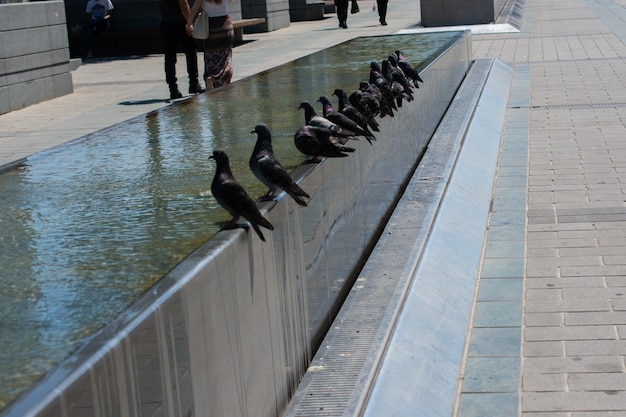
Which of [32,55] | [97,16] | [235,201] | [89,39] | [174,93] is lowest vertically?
[174,93]

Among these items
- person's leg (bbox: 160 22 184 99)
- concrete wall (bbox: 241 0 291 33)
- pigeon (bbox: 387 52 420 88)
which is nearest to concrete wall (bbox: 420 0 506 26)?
concrete wall (bbox: 241 0 291 33)

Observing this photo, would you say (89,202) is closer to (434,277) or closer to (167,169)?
(167,169)

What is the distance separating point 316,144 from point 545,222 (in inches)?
111

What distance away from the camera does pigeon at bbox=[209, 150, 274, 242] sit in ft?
12.7

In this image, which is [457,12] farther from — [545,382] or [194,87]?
[545,382]

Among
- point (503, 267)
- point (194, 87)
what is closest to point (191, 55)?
point (194, 87)

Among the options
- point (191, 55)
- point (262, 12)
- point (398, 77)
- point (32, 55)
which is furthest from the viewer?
point (262, 12)

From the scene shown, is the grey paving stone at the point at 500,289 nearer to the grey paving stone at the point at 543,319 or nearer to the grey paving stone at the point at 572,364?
the grey paving stone at the point at 543,319

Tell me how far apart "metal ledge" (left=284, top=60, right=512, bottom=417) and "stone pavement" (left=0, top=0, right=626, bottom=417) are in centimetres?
13

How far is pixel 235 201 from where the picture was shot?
389 cm

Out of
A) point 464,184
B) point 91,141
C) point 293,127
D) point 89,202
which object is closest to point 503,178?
point 464,184

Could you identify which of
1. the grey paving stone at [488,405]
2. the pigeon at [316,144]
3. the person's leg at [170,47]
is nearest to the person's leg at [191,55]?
the person's leg at [170,47]

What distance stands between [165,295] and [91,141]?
3920mm

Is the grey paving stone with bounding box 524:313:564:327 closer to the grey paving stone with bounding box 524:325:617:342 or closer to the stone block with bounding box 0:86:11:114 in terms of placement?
the grey paving stone with bounding box 524:325:617:342
